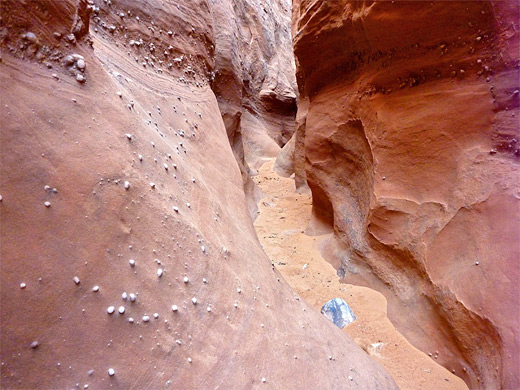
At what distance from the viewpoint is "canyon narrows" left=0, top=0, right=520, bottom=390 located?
3.63 feet

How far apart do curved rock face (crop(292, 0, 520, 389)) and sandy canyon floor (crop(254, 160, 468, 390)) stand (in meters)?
0.10

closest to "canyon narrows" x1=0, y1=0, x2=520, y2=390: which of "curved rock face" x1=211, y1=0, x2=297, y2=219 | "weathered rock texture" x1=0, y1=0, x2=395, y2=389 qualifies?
"weathered rock texture" x1=0, y1=0, x2=395, y2=389

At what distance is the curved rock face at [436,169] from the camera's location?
1833 mm

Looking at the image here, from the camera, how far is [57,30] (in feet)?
4.27

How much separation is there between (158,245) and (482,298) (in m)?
1.80

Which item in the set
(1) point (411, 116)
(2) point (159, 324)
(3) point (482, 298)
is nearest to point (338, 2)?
(1) point (411, 116)

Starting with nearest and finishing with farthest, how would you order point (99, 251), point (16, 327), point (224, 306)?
1. point (16, 327)
2. point (99, 251)
3. point (224, 306)

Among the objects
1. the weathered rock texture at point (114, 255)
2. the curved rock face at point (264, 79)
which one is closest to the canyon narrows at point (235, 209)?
the weathered rock texture at point (114, 255)

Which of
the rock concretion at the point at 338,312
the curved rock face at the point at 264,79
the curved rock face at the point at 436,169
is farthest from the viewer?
the curved rock face at the point at 264,79

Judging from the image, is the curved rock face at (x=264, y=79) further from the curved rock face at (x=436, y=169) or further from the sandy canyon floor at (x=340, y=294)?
the curved rock face at (x=436, y=169)

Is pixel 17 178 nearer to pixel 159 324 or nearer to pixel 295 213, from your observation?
pixel 159 324

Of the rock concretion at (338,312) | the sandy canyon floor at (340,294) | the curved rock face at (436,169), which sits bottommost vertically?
the sandy canyon floor at (340,294)

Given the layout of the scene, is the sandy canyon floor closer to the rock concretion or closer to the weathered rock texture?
the rock concretion

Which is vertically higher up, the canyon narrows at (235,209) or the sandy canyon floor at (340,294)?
the canyon narrows at (235,209)
